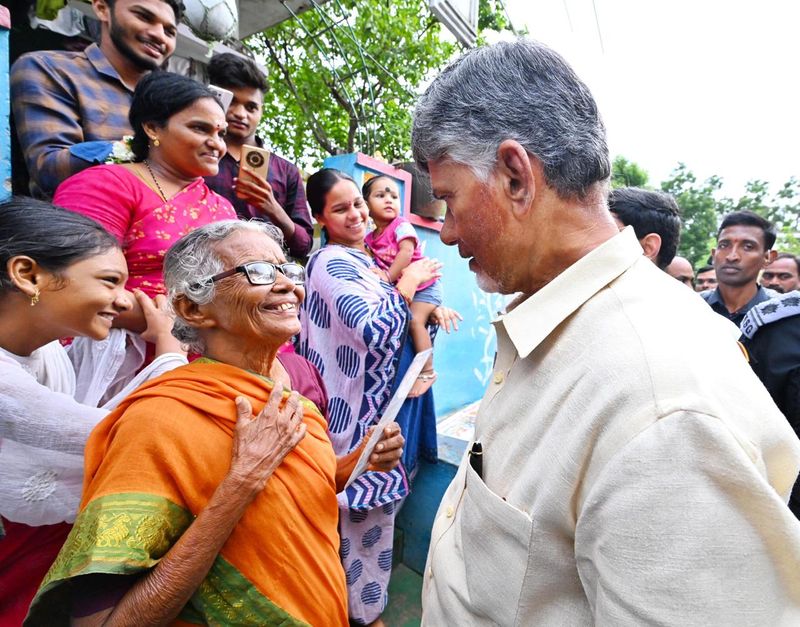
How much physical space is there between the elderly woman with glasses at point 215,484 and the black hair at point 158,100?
0.78 metres

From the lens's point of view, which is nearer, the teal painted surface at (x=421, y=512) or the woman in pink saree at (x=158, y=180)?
the woman in pink saree at (x=158, y=180)

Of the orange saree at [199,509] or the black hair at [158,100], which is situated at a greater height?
the black hair at [158,100]

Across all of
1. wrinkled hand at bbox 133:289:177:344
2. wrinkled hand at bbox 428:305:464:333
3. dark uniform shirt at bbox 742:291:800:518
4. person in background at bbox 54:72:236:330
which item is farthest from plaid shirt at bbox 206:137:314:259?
dark uniform shirt at bbox 742:291:800:518

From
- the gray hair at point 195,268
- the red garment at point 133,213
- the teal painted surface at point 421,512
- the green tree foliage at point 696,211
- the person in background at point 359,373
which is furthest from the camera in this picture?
the green tree foliage at point 696,211

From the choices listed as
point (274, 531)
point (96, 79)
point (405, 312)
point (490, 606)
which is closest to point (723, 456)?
point (490, 606)

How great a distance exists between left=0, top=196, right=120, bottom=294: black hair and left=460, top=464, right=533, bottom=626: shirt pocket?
1.32 meters

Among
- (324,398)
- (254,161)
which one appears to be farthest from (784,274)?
(254,161)

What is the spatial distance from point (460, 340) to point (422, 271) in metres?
2.33

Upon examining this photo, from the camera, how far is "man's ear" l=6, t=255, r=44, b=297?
1.32 m

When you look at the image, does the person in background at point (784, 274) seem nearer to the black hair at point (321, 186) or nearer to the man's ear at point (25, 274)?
the black hair at point (321, 186)

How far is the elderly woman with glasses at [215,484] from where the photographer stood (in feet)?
3.63

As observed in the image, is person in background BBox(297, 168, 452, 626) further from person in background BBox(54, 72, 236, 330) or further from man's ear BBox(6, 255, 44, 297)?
man's ear BBox(6, 255, 44, 297)

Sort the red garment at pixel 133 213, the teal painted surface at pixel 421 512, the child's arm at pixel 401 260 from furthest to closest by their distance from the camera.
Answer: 1. the child's arm at pixel 401 260
2. the teal painted surface at pixel 421 512
3. the red garment at pixel 133 213

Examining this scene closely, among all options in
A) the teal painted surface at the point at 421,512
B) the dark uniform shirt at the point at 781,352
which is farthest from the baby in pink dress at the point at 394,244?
the dark uniform shirt at the point at 781,352
